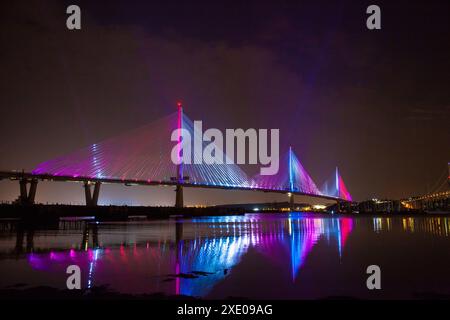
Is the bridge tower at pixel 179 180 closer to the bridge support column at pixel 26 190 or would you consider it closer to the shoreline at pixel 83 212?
the shoreline at pixel 83 212

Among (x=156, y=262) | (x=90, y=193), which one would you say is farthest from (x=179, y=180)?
(x=156, y=262)

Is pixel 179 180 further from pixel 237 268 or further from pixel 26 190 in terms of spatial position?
pixel 237 268

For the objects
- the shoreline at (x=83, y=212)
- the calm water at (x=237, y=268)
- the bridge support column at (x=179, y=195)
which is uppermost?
the bridge support column at (x=179, y=195)

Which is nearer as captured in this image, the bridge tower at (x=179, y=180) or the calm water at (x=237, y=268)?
the calm water at (x=237, y=268)

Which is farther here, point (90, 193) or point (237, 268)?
point (90, 193)

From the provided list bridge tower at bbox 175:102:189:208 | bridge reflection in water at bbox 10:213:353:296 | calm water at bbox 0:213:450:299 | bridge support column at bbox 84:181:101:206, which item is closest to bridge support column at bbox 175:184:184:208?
bridge tower at bbox 175:102:189:208

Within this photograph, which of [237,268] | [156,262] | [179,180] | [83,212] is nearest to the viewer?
[237,268]

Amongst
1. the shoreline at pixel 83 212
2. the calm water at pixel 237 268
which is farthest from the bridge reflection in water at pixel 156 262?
the shoreline at pixel 83 212

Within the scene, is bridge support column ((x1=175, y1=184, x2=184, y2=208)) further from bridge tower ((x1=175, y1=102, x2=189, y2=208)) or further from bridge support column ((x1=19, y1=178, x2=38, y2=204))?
bridge support column ((x1=19, y1=178, x2=38, y2=204))

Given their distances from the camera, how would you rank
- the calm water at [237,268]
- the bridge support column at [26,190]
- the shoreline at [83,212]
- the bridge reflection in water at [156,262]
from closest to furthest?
the calm water at [237,268]
the bridge reflection in water at [156,262]
the shoreline at [83,212]
the bridge support column at [26,190]

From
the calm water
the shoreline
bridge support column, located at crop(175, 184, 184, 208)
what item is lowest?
the calm water

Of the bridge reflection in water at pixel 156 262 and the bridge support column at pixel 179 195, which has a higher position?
the bridge support column at pixel 179 195
